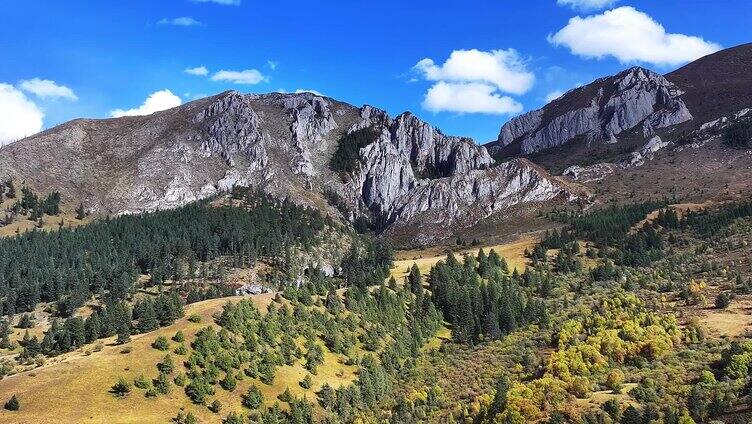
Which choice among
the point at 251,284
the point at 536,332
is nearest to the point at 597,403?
the point at 536,332

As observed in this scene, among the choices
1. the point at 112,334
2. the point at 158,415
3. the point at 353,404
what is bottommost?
the point at 353,404

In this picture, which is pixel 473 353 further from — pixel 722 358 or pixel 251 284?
pixel 251 284

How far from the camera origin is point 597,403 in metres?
64.5

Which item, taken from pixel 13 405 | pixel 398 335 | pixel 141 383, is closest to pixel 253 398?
pixel 141 383

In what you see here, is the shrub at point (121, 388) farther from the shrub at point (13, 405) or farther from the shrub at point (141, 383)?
the shrub at point (13, 405)

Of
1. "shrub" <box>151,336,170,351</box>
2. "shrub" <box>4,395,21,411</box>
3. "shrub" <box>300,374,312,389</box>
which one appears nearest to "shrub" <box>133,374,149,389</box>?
"shrub" <box>151,336,170,351</box>

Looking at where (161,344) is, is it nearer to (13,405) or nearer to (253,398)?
(253,398)

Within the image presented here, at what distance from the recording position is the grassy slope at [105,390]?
62.2 m

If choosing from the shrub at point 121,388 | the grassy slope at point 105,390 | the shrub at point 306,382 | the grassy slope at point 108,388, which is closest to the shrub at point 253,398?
the grassy slope at point 105,390

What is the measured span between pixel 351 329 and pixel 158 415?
4347 cm

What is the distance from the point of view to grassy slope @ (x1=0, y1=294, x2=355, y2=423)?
62.2 m

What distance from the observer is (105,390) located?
222 ft

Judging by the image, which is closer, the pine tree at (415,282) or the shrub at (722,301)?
the shrub at (722,301)

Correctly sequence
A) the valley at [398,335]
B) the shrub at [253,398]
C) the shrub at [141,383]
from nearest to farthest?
the valley at [398,335], the shrub at [141,383], the shrub at [253,398]
